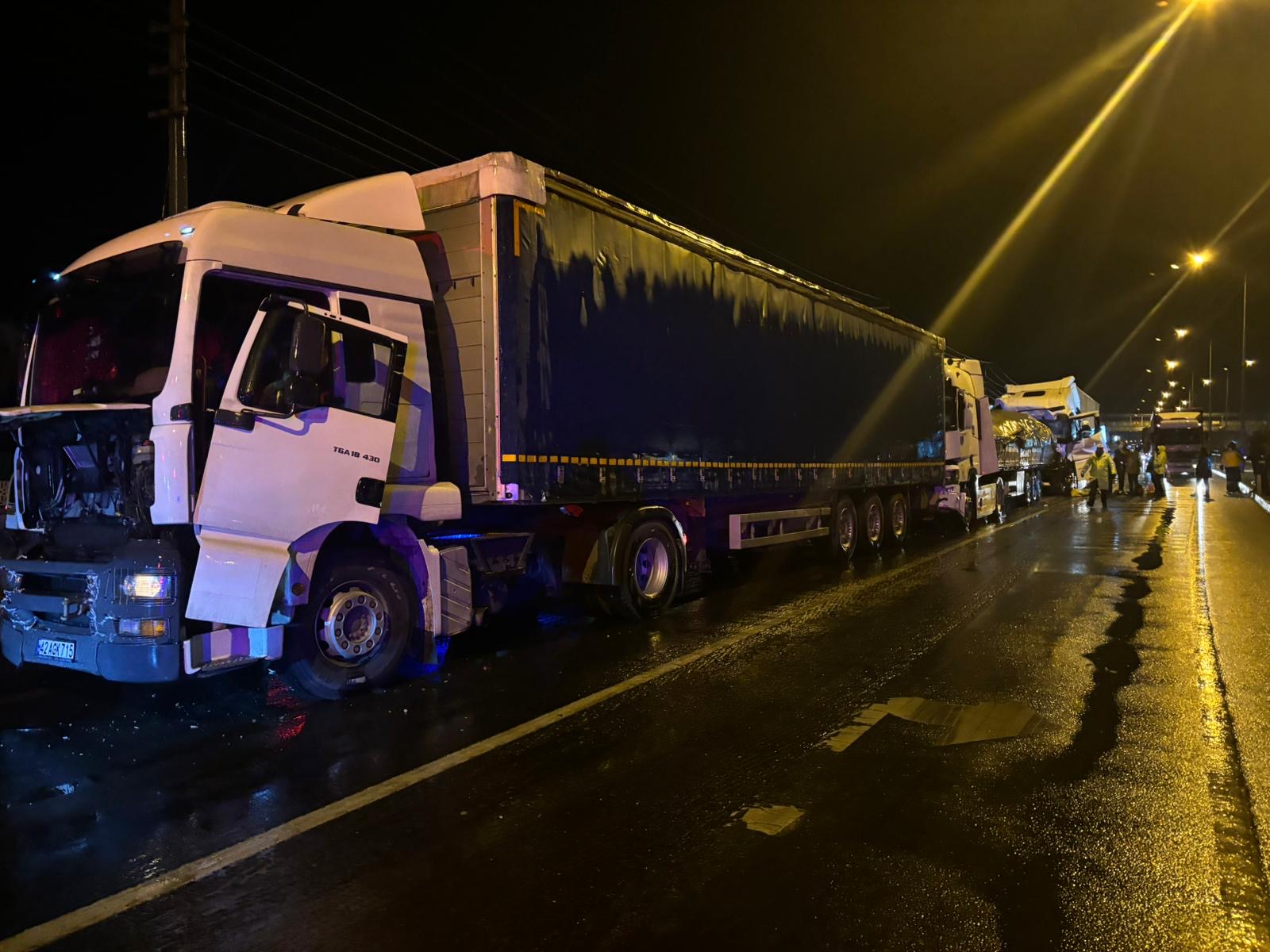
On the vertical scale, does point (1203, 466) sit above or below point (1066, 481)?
above

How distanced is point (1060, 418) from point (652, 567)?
2982 cm

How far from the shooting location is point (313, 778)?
4773 mm

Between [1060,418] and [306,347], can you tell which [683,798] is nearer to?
[306,347]

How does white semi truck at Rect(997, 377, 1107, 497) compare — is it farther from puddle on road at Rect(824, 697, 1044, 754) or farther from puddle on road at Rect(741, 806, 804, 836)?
puddle on road at Rect(741, 806, 804, 836)

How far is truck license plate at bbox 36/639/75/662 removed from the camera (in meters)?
5.47

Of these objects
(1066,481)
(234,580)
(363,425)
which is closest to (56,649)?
(234,580)

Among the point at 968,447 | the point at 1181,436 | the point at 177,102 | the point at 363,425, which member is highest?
the point at 177,102

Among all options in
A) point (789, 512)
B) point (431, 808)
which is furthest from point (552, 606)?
point (431, 808)

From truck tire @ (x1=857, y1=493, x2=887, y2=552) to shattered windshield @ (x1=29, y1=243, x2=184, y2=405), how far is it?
11196 millimetres

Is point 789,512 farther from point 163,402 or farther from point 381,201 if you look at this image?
point 163,402

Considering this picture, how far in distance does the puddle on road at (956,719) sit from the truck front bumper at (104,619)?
395 centimetres

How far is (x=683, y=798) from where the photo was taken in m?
4.42

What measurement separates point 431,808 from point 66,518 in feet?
11.1

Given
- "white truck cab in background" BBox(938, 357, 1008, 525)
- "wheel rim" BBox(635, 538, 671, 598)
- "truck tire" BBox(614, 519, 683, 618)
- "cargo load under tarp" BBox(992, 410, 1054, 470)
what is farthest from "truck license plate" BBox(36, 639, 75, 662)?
"cargo load under tarp" BBox(992, 410, 1054, 470)
